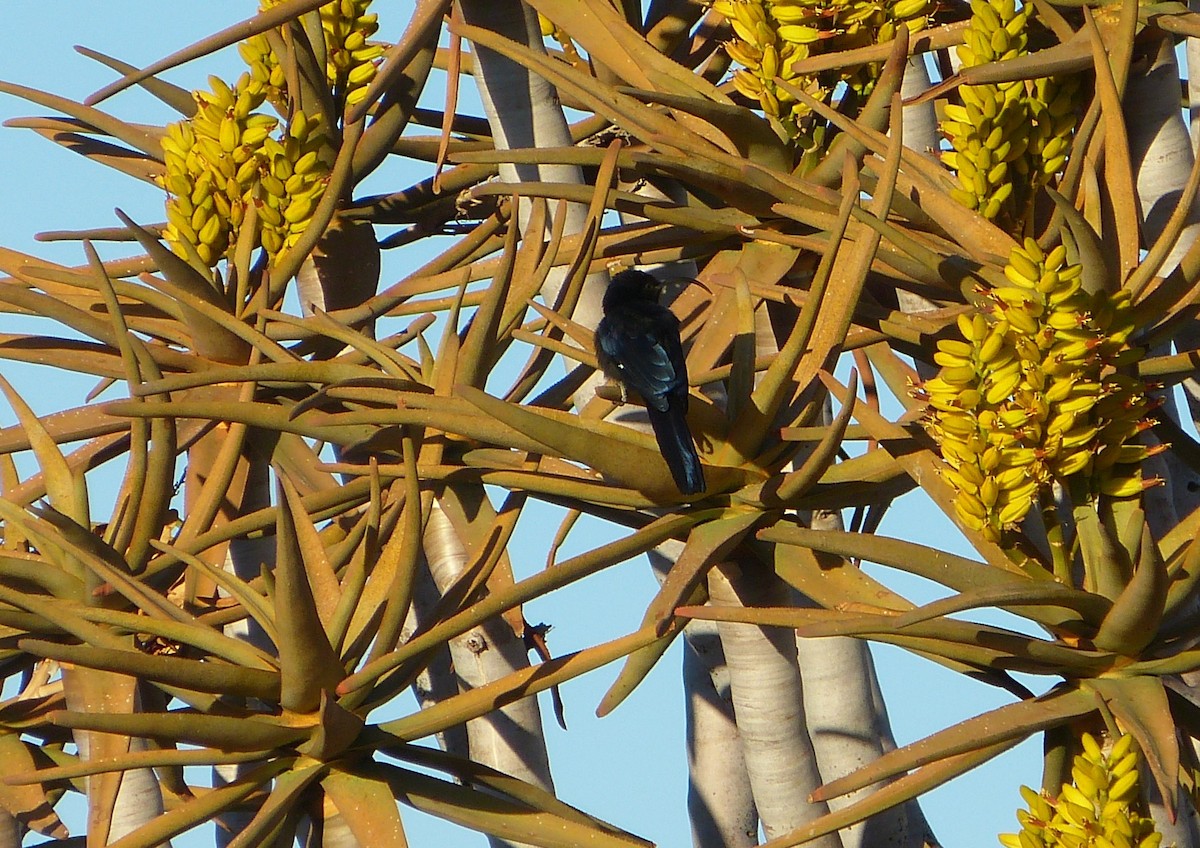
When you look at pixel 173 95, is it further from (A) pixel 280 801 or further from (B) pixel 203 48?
(A) pixel 280 801

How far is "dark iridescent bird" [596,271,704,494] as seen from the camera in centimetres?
333

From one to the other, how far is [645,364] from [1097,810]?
1.28 metres

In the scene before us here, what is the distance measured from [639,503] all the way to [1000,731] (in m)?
0.81

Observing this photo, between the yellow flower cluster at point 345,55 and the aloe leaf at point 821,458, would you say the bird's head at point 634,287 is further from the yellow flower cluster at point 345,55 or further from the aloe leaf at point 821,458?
the aloe leaf at point 821,458

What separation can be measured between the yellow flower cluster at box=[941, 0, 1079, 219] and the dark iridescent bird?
2.35ft

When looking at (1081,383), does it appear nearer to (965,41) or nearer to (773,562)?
(773,562)

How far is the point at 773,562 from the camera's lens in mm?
3572

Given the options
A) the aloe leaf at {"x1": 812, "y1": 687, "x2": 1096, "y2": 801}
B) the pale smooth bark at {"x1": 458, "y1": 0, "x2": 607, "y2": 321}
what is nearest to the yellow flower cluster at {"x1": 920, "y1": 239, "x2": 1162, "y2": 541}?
the aloe leaf at {"x1": 812, "y1": 687, "x2": 1096, "y2": 801}

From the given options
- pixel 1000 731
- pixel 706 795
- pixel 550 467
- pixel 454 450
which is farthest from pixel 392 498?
pixel 706 795

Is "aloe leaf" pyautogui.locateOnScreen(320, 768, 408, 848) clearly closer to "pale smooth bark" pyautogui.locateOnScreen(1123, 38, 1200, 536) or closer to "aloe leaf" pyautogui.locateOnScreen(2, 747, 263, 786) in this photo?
"aloe leaf" pyautogui.locateOnScreen(2, 747, 263, 786)

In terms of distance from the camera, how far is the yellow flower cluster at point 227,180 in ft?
14.7

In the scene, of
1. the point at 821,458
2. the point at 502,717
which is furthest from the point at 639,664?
the point at 502,717

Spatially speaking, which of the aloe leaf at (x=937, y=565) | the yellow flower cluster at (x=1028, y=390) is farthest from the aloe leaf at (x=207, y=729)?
the yellow flower cluster at (x=1028, y=390)

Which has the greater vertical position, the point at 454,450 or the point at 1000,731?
the point at 454,450
